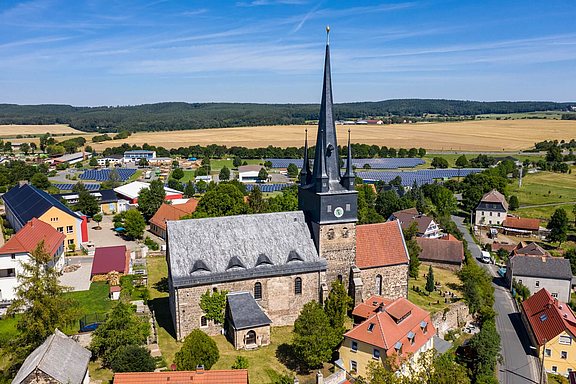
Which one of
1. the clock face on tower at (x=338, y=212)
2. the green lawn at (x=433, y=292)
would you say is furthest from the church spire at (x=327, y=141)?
the green lawn at (x=433, y=292)

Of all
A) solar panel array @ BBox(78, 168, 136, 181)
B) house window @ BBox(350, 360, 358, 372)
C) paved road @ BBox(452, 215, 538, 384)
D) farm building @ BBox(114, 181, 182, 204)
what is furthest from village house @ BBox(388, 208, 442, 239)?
solar panel array @ BBox(78, 168, 136, 181)

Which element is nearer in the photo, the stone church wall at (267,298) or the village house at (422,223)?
the stone church wall at (267,298)

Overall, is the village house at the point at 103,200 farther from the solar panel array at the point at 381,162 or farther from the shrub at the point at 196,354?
the solar panel array at the point at 381,162

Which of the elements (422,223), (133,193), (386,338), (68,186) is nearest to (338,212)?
(386,338)

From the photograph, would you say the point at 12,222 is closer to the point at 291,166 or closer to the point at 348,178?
the point at 348,178

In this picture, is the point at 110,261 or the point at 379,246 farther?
the point at 110,261

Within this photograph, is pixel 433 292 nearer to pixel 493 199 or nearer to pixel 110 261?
pixel 110 261
